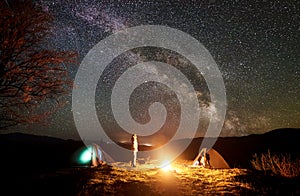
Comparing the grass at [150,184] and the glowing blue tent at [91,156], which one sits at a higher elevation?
the glowing blue tent at [91,156]

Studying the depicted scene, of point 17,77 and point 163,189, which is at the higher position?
point 17,77

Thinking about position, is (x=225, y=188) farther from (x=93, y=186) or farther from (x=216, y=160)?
(x=216, y=160)

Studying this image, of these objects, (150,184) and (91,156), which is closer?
(150,184)

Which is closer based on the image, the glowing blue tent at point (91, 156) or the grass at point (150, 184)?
the grass at point (150, 184)

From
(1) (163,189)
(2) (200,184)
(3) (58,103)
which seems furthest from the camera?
(3) (58,103)

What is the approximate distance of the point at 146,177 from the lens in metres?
11.1

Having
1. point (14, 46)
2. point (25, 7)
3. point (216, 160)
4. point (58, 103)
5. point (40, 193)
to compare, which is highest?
point (25, 7)

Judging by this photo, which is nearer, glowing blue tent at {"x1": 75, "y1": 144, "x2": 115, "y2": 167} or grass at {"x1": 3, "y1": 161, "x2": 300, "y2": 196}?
Answer: grass at {"x1": 3, "y1": 161, "x2": 300, "y2": 196}

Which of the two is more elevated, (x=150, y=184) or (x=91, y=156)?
(x=91, y=156)

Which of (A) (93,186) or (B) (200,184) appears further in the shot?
(B) (200,184)

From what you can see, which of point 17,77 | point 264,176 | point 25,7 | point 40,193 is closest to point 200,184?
point 264,176

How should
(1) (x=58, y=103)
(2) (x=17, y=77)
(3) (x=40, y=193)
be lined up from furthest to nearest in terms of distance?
1. (1) (x=58, y=103)
2. (2) (x=17, y=77)
3. (3) (x=40, y=193)

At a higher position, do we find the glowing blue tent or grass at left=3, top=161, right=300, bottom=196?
the glowing blue tent

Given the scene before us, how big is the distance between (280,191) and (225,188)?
1853 millimetres
